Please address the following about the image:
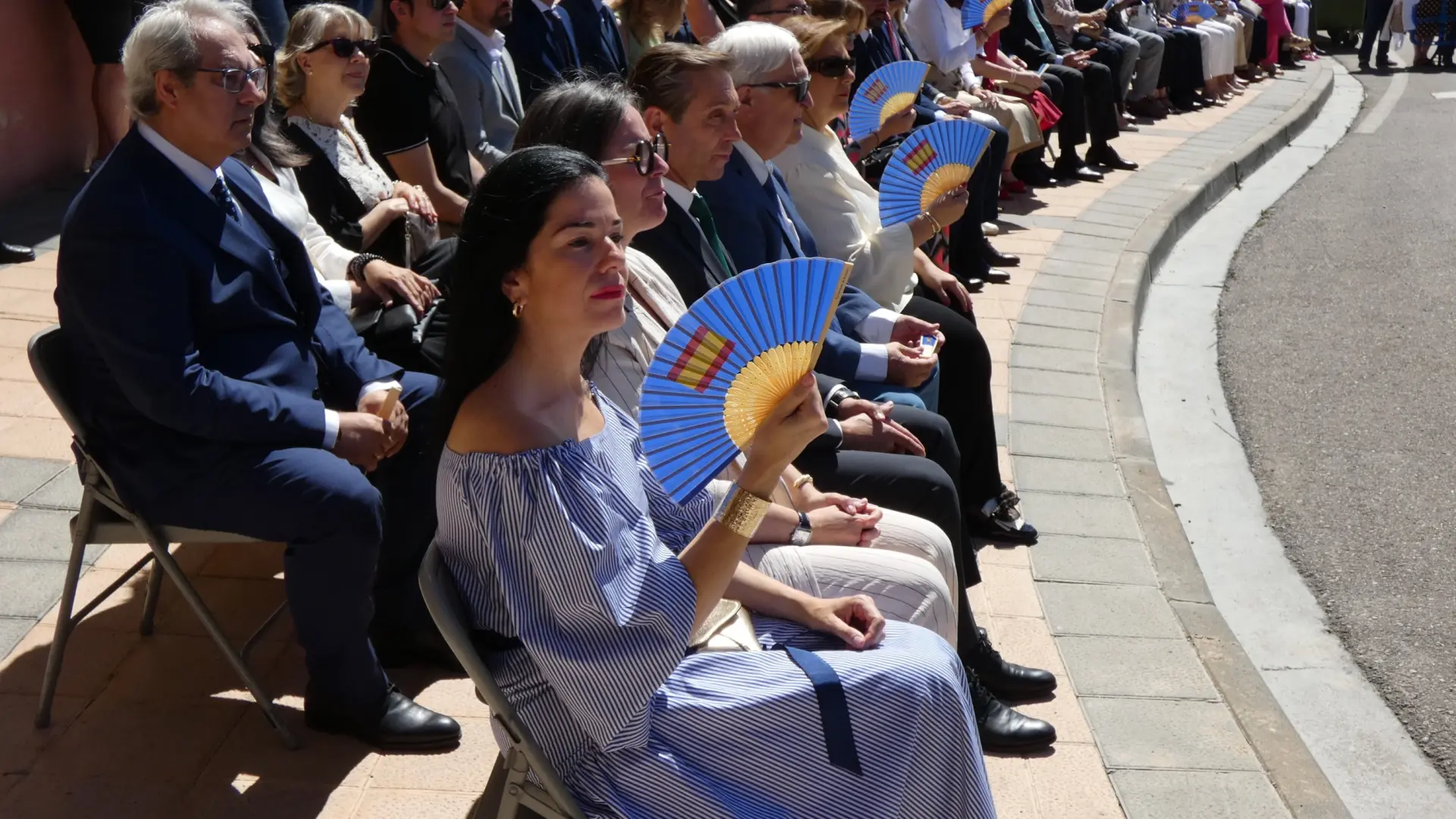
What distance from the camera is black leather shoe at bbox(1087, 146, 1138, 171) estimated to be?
427 inches

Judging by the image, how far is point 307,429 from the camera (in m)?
3.12

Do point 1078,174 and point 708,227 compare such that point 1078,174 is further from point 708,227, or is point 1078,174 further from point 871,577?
point 871,577

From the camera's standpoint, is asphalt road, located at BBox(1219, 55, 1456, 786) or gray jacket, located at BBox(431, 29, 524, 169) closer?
asphalt road, located at BBox(1219, 55, 1456, 786)

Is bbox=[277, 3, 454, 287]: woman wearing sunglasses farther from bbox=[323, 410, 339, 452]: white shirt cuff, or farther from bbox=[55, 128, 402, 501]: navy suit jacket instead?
bbox=[323, 410, 339, 452]: white shirt cuff

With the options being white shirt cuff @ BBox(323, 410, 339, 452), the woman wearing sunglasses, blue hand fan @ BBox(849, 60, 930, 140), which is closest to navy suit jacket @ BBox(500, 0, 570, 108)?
blue hand fan @ BBox(849, 60, 930, 140)

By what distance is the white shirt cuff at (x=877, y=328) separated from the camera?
4.30 m

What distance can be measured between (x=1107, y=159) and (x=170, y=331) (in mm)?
9156

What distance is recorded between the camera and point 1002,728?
3.42 metres

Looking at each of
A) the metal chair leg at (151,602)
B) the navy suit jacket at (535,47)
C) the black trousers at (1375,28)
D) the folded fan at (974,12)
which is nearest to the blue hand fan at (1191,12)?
the black trousers at (1375,28)

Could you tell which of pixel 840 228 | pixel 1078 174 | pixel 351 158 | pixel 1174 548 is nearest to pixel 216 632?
pixel 351 158

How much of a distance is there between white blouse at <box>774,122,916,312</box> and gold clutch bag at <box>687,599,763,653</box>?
6.97 feet

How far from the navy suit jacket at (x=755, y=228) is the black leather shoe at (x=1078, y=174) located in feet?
22.0

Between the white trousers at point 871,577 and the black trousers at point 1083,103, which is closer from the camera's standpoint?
the white trousers at point 871,577

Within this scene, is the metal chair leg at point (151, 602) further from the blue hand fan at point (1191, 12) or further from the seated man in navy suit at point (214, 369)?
the blue hand fan at point (1191, 12)
